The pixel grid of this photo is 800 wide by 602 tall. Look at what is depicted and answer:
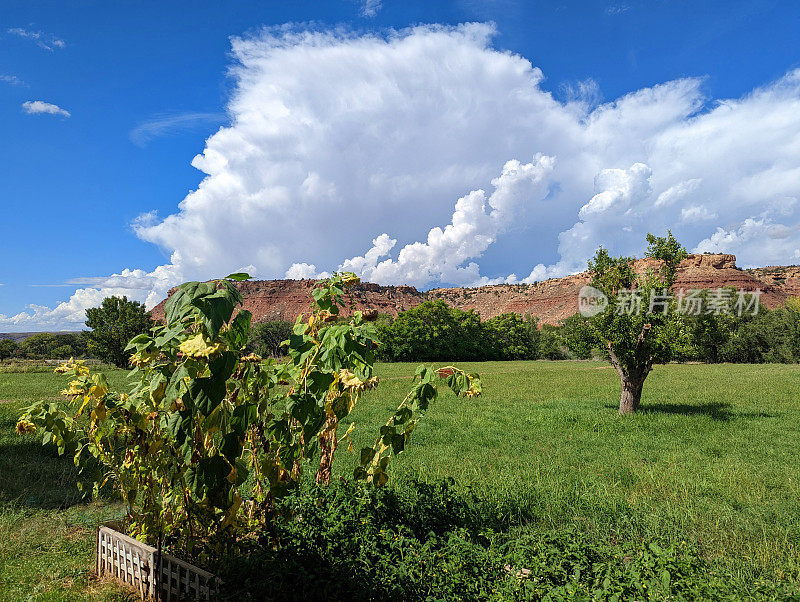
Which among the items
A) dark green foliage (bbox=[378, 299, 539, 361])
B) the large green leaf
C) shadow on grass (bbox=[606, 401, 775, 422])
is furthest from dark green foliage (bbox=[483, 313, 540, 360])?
the large green leaf

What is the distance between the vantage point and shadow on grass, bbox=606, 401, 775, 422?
13622 mm

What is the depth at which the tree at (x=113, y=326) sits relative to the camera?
4609 centimetres

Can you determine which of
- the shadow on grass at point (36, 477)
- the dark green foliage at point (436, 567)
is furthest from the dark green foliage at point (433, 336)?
the dark green foliage at point (436, 567)

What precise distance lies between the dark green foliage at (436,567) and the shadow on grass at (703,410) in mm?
12402

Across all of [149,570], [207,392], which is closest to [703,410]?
[149,570]

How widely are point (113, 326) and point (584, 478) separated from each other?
2015 inches

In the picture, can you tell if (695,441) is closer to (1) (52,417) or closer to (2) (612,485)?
(2) (612,485)

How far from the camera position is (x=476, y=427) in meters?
12.1

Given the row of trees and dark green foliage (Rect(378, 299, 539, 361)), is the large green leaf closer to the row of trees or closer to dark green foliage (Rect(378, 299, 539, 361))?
the row of trees

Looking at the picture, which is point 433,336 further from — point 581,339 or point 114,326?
point 581,339

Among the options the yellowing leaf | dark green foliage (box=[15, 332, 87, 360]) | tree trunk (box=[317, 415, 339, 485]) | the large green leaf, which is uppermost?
the yellowing leaf

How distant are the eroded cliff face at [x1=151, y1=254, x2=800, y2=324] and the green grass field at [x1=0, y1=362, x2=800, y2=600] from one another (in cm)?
9293

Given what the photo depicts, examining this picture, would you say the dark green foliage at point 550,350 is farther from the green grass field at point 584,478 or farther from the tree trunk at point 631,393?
the tree trunk at point 631,393

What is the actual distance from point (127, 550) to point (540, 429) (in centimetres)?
1012
